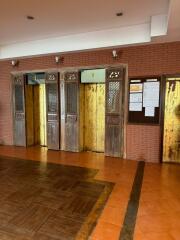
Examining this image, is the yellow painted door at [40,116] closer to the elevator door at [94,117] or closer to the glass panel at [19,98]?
the glass panel at [19,98]

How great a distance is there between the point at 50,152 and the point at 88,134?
122 cm

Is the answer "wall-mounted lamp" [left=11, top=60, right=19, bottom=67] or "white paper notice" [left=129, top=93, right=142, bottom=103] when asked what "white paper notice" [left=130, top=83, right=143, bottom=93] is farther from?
"wall-mounted lamp" [left=11, top=60, right=19, bottom=67]

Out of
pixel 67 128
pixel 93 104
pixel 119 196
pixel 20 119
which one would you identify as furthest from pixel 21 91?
pixel 119 196

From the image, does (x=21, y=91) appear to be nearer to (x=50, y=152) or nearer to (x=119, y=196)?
(x=50, y=152)

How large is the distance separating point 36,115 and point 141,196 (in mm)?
4545

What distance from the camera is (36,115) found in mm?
6566

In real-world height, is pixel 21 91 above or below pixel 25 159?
above

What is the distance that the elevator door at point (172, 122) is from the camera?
4.51 meters

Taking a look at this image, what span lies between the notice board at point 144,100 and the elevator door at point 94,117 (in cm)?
102

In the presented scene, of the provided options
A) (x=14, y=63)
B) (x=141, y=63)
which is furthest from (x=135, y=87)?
(x=14, y=63)

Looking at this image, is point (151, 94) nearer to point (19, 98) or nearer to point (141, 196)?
point (141, 196)

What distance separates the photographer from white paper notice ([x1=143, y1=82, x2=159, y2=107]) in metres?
4.59

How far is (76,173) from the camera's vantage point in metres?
4.07

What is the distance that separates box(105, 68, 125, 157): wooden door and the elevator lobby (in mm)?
26
